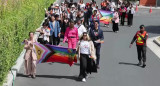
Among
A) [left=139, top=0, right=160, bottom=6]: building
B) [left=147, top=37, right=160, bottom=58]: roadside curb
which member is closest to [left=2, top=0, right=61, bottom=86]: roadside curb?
[left=147, top=37, right=160, bottom=58]: roadside curb

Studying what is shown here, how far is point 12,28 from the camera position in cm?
1441

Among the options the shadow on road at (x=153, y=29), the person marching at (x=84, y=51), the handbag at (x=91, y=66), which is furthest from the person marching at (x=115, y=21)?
the person marching at (x=84, y=51)

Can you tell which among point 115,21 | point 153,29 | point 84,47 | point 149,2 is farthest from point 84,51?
point 149,2

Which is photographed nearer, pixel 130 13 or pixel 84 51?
pixel 84 51

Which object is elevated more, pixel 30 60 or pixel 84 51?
pixel 84 51

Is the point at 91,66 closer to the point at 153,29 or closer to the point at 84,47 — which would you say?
the point at 84,47

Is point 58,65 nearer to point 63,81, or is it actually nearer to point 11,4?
point 63,81

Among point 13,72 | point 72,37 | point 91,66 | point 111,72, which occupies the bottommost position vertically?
point 111,72

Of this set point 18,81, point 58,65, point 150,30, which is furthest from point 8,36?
point 150,30

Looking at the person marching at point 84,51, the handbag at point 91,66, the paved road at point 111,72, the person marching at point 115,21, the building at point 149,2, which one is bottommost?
the paved road at point 111,72

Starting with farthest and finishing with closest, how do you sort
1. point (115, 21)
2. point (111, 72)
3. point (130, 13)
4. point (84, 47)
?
point (130, 13), point (115, 21), point (111, 72), point (84, 47)

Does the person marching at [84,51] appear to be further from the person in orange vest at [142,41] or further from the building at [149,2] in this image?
the building at [149,2]

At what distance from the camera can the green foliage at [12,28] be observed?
496 inches

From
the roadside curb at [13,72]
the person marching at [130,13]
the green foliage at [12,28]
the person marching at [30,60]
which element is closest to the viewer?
the green foliage at [12,28]
